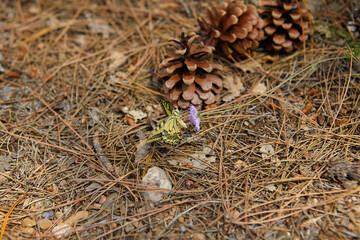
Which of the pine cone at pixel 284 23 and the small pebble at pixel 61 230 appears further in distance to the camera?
the pine cone at pixel 284 23

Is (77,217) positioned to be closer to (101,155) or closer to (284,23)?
(101,155)

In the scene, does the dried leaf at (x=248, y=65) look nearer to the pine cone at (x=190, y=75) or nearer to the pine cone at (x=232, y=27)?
the pine cone at (x=232, y=27)

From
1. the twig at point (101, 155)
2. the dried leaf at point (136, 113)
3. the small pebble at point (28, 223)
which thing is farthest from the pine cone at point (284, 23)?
the small pebble at point (28, 223)

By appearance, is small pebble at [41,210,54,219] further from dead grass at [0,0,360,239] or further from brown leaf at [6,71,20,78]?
brown leaf at [6,71,20,78]

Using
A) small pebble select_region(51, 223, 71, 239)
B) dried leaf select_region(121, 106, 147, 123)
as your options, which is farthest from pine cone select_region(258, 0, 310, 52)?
small pebble select_region(51, 223, 71, 239)

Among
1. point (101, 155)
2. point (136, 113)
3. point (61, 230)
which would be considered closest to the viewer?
point (61, 230)

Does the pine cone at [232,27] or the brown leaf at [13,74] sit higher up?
the pine cone at [232,27]

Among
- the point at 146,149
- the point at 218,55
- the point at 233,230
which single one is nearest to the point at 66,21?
the point at 218,55


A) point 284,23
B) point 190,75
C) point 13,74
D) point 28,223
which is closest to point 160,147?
point 190,75
